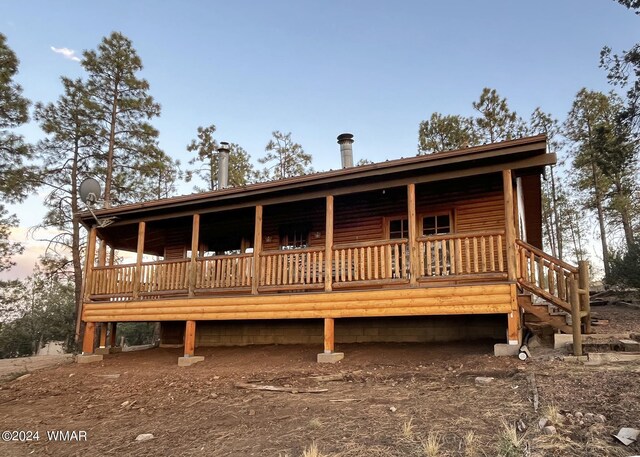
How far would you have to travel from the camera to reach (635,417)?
4.04m

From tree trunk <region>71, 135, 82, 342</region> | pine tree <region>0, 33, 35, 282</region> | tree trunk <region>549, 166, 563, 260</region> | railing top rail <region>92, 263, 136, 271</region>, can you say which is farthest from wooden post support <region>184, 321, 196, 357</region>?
tree trunk <region>549, 166, 563, 260</region>

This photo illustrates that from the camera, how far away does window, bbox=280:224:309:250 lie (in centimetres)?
1262

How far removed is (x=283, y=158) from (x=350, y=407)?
85.7ft

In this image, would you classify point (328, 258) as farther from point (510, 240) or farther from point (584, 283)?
point (584, 283)

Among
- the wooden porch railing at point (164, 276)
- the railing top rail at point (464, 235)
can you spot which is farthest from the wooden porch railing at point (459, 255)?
the wooden porch railing at point (164, 276)

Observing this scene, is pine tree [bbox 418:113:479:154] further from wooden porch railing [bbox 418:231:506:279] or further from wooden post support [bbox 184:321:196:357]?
wooden post support [bbox 184:321:196:357]

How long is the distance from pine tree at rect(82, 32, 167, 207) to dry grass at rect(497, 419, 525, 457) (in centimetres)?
2091

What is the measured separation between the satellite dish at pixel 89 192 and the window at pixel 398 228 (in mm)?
8266

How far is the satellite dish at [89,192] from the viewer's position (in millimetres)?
12578

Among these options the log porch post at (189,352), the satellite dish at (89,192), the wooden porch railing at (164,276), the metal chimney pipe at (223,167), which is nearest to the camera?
the log porch post at (189,352)

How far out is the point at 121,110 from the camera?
2220 cm

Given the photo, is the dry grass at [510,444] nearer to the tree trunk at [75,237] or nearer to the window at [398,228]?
the window at [398,228]

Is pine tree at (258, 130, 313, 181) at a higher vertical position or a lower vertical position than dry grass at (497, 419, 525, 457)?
higher

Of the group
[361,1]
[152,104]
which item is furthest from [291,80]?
[152,104]
